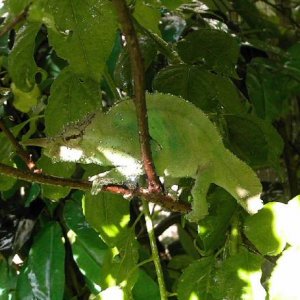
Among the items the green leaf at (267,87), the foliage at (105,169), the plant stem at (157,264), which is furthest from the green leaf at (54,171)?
the green leaf at (267,87)

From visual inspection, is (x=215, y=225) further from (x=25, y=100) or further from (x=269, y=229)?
(x=25, y=100)

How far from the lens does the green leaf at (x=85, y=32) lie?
0.51 meters

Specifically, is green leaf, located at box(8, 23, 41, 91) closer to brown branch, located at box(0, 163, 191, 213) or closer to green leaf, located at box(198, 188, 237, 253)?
brown branch, located at box(0, 163, 191, 213)

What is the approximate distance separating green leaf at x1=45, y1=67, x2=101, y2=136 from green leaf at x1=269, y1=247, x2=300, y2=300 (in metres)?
0.29

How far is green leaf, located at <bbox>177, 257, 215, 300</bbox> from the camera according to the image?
1.90 ft

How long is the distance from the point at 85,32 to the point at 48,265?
40 cm

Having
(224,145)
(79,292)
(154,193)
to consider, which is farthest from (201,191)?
(79,292)

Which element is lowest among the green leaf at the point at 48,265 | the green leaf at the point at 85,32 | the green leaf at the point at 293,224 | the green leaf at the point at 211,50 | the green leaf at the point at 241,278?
the green leaf at the point at 48,265

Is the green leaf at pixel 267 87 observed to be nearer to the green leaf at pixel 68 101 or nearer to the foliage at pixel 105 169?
the foliage at pixel 105 169

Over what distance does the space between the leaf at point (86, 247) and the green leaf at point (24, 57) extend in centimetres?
28

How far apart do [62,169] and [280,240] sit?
0.30 m

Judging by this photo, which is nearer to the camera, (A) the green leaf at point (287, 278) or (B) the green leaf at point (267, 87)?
(A) the green leaf at point (287, 278)

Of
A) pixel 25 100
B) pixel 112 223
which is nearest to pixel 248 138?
pixel 112 223

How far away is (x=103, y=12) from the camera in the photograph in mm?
514
